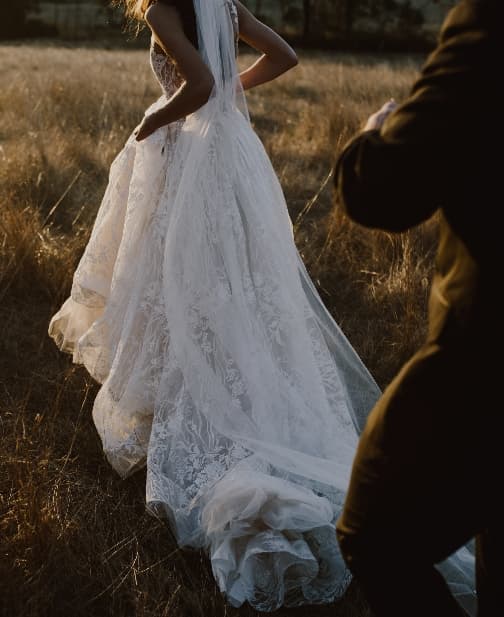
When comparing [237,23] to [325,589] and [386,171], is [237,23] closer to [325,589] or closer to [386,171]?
[386,171]

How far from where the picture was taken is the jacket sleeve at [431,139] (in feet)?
3.95

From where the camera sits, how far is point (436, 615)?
1.54 metres

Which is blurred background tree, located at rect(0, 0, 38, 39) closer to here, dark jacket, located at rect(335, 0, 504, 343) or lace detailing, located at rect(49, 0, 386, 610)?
lace detailing, located at rect(49, 0, 386, 610)

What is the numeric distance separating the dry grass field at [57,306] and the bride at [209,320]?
0.19 meters

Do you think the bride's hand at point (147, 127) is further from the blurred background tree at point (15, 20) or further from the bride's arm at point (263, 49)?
the blurred background tree at point (15, 20)

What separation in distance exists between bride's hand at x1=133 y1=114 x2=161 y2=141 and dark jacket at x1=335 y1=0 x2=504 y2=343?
1.69 m

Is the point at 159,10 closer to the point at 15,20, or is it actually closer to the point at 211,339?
the point at 211,339

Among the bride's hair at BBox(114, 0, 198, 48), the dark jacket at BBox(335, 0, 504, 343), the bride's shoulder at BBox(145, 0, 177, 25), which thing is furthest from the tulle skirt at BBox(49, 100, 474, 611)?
the dark jacket at BBox(335, 0, 504, 343)

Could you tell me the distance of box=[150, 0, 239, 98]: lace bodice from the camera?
2.94 meters

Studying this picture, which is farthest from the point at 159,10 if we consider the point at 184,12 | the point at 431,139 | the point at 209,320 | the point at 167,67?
the point at 431,139

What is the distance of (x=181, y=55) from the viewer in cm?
271

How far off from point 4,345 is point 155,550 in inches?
68.2

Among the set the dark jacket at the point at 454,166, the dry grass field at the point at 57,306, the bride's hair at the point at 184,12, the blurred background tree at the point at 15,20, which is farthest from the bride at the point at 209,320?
the blurred background tree at the point at 15,20

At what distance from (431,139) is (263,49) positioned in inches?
84.2
